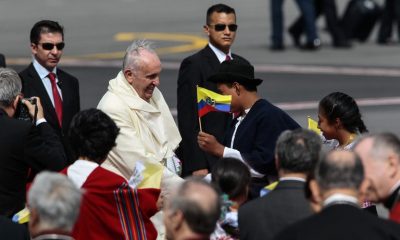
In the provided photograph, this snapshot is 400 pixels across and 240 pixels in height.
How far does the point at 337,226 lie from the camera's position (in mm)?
6137

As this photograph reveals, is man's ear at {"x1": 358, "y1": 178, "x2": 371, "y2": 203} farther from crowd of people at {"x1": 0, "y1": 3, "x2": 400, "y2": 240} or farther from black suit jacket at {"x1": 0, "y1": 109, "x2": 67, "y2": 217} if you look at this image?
black suit jacket at {"x1": 0, "y1": 109, "x2": 67, "y2": 217}

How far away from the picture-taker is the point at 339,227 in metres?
6.14

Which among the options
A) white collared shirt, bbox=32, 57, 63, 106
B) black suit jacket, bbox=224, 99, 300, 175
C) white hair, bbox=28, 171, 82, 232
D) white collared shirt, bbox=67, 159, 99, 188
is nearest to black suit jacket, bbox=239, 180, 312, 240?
white collared shirt, bbox=67, 159, 99, 188

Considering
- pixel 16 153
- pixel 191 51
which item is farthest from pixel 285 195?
pixel 191 51

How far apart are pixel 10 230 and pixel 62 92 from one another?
9.91ft

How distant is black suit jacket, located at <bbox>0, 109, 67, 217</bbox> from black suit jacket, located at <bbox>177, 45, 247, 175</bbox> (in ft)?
6.96

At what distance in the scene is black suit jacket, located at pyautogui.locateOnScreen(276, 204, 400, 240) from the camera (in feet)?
20.1

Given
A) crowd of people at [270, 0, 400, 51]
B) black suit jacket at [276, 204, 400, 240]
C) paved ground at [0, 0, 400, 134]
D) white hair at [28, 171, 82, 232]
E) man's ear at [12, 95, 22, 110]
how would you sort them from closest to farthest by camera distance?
white hair at [28, 171, 82, 232] → black suit jacket at [276, 204, 400, 240] → man's ear at [12, 95, 22, 110] → paved ground at [0, 0, 400, 134] → crowd of people at [270, 0, 400, 51]

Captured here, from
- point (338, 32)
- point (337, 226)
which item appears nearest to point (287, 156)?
point (337, 226)

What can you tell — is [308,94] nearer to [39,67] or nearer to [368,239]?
[39,67]

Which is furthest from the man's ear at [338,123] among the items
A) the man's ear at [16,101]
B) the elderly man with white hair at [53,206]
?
the elderly man with white hair at [53,206]

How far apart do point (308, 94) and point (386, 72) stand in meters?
2.61

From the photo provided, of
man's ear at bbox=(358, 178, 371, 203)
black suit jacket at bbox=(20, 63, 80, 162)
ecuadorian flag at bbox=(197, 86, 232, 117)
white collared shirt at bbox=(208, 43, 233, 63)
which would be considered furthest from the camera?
white collared shirt at bbox=(208, 43, 233, 63)

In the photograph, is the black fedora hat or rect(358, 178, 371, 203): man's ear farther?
the black fedora hat
